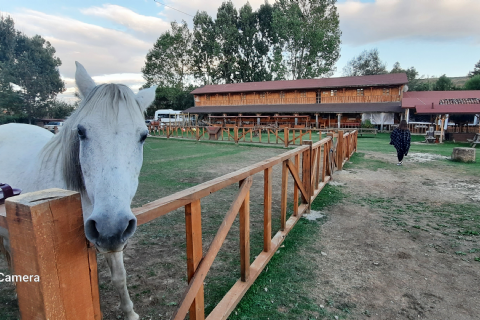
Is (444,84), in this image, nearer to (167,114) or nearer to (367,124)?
(367,124)

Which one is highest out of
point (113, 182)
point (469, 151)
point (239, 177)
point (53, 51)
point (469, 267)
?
point (53, 51)

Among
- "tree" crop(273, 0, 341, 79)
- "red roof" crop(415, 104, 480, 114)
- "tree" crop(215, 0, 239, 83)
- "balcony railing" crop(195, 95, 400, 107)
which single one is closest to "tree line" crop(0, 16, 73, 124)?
"balcony railing" crop(195, 95, 400, 107)

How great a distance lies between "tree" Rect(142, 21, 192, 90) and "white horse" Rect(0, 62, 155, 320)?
46.6m

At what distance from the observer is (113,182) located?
3.96ft

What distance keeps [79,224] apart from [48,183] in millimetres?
1506

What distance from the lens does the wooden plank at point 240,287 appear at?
219cm

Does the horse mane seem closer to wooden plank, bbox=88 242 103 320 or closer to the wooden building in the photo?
wooden plank, bbox=88 242 103 320

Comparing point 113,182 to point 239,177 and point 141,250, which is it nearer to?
point 239,177

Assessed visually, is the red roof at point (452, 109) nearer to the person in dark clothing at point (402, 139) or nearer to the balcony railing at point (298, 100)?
the balcony railing at point (298, 100)

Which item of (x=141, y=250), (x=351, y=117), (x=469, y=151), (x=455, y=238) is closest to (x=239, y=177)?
(x=141, y=250)

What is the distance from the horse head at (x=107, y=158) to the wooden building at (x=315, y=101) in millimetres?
29135

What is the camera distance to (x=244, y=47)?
4534cm

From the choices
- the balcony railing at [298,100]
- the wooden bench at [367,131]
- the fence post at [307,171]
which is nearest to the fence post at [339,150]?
the fence post at [307,171]

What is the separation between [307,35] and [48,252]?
43625 mm
